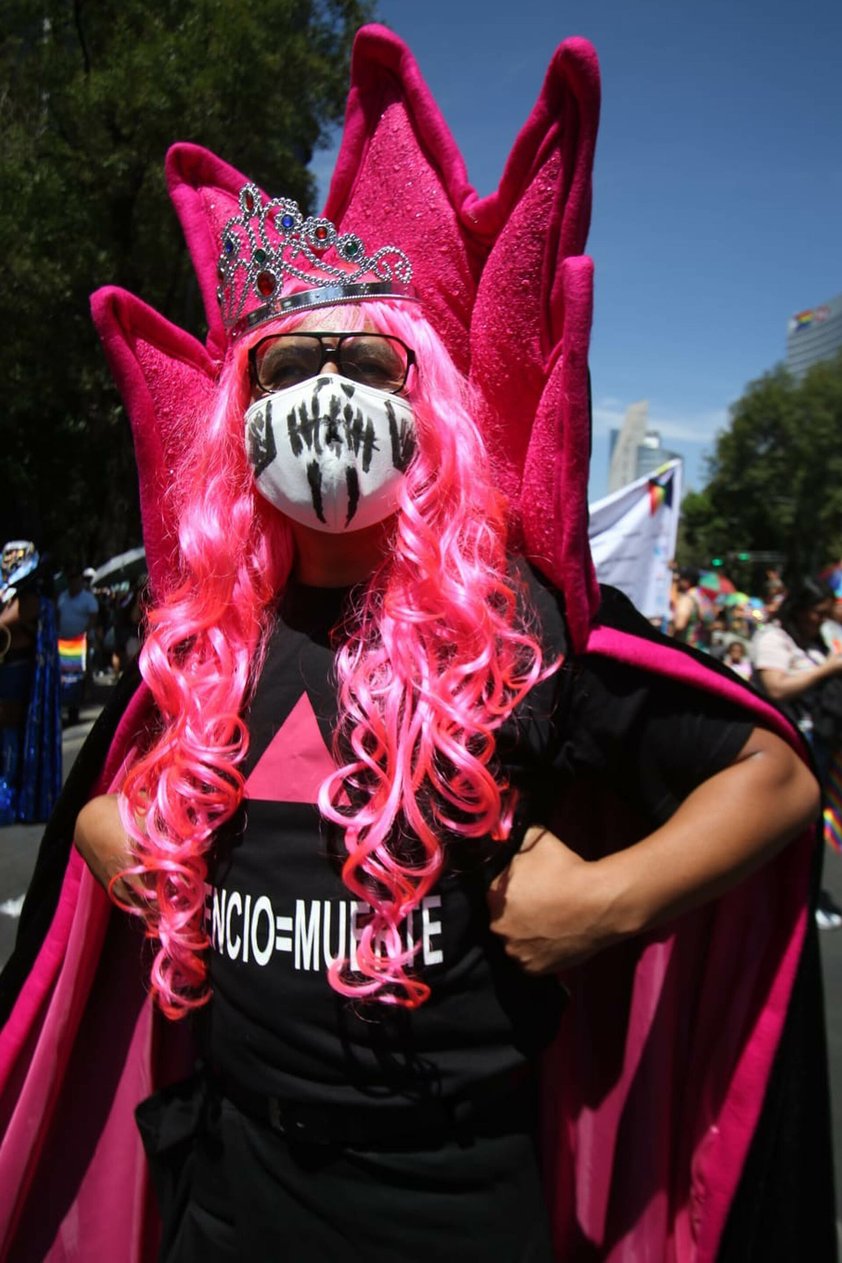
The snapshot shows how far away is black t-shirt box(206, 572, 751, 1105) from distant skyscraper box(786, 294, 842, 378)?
7982 cm

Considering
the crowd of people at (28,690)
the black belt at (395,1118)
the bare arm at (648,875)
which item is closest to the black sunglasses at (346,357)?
the bare arm at (648,875)

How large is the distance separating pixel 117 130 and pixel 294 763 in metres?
11.1

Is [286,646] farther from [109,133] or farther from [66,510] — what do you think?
[66,510]

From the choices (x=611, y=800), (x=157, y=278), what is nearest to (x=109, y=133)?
(x=157, y=278)

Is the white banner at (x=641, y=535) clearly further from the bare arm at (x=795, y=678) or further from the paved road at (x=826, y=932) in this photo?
the paved road at (x=826, y=932)

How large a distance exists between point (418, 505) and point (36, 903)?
890mm

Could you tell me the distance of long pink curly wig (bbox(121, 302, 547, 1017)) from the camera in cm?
107

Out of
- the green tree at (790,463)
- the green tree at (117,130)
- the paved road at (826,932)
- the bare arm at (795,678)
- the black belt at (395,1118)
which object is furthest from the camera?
the green tree at (790,463)

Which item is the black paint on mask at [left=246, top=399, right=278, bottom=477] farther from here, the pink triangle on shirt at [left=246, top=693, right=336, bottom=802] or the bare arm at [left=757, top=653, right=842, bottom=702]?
the bare arm at [left=757, top=653, right=842, bottom=702]

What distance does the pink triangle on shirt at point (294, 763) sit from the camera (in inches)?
45.1

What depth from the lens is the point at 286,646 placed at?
1266 millimetres

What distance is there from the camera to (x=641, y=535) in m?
5.49

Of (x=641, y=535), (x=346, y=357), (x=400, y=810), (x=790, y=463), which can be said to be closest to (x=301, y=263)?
(x=346, y=357)

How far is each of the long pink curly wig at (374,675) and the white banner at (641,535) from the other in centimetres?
424
